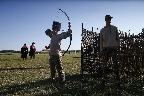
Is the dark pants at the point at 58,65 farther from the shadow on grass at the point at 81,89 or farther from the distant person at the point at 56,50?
the shadow on grass at the point at 81,89

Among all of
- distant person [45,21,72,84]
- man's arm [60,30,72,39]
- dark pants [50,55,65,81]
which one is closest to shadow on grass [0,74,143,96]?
dark pants [50,55,65,81]

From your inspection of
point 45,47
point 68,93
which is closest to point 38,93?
point 68,93

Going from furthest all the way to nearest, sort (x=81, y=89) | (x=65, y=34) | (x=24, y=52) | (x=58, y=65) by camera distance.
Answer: (x=24, y=52) < (x=58, y=65) < (x=65, y=34) < (x=81, y=89)

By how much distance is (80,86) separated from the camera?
1033cm

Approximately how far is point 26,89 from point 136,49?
4.48 m

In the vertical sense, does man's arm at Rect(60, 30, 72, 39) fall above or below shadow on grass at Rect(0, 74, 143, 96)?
above

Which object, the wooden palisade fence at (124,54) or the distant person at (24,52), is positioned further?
the distant person at (24,52)

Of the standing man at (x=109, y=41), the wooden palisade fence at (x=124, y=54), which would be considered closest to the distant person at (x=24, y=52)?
the wooden palisade fence at (x=124, y=54)

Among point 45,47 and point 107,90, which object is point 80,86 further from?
point 45,47

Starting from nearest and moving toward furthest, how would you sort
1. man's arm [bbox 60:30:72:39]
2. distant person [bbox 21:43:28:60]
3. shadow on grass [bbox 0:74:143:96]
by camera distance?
shadow on grass [bbox 0:74:143:96] < man's arm [bbox 60:30:72:39] < distant person [bbox 21:43:28:60]

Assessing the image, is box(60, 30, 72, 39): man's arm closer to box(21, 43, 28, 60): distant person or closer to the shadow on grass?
the shadow on grass

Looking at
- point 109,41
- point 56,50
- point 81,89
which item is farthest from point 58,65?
point 109,41

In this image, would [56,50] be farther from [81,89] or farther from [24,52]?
[24,52]

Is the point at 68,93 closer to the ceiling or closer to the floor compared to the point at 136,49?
closer to the floor
